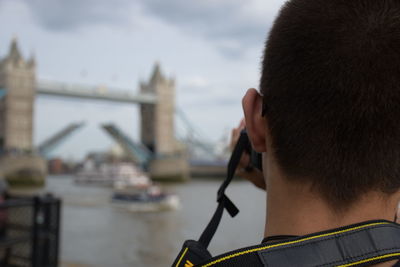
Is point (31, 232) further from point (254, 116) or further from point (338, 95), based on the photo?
point (338, 95)

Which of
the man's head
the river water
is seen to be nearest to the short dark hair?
the man's head

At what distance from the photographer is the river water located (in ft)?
32.7

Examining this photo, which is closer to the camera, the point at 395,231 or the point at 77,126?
the point at 395,231

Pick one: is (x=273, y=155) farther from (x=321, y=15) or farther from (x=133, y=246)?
(x=133, y=246)

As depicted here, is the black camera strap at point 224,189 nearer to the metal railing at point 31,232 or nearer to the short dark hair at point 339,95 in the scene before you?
the short dark hair at point 339,95

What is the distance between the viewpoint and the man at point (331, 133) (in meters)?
0.51

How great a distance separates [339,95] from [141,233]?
44.3 ft

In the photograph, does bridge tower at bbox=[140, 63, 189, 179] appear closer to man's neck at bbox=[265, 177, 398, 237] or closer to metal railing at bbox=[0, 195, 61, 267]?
metal railing at bbox=[0, 195, 61, 267]

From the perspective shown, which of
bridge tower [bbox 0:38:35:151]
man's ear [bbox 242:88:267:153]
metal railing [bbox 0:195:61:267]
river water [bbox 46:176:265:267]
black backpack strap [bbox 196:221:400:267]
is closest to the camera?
black backpack strap [bbox 196:221:400:267]

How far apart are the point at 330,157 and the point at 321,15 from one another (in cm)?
17

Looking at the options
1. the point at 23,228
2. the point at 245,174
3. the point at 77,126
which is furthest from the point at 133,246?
the point at 77,126

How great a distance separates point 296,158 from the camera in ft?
1.87

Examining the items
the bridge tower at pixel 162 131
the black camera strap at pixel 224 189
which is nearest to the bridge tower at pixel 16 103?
the bridge tower at pixel 162 131

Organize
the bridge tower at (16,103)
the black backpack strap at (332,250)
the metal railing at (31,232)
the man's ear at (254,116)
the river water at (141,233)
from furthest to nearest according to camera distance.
→ the bridge tower at (16,103)
the river water at (141,233)
the metal railing at (31,232)
the man's ear at (254,116)
the black backpack strap at (332,250)
